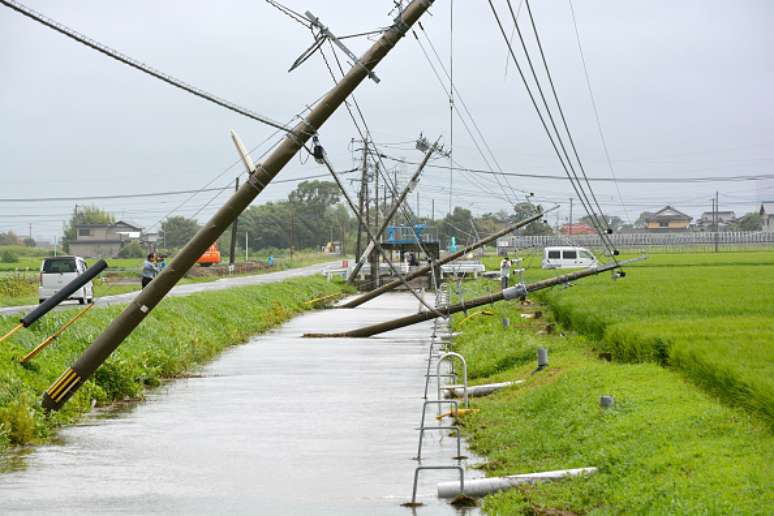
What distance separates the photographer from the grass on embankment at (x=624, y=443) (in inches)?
444

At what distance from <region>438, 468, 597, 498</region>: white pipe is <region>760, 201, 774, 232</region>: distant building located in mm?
154584

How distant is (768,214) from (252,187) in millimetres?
155296

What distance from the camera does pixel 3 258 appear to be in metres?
118

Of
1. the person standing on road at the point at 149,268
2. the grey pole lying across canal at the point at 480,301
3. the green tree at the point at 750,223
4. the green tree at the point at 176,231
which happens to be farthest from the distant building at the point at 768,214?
the person standing on road at the point at 149,268

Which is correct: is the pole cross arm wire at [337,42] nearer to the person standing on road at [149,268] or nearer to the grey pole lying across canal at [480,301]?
the grey pole lying across canal at [480,301]

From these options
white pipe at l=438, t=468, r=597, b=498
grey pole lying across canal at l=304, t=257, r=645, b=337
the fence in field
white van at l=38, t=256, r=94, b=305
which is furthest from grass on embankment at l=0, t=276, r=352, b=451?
the fence in field

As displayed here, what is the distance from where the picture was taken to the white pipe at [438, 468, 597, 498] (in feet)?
46.1

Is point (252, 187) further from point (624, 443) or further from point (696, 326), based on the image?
point (696, 326)

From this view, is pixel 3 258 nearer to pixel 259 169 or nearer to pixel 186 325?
pixel 186 325

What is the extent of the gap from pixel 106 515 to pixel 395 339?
3144 centimetres

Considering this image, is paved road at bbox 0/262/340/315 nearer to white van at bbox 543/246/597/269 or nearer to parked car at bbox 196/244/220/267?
white van at bbox 543/246/597/269

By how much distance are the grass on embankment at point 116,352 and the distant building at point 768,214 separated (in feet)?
406

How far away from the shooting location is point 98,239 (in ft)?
520

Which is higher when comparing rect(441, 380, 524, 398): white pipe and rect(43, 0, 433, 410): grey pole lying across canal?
rect(43, 0, 433, 410): grey pole lying across canal
